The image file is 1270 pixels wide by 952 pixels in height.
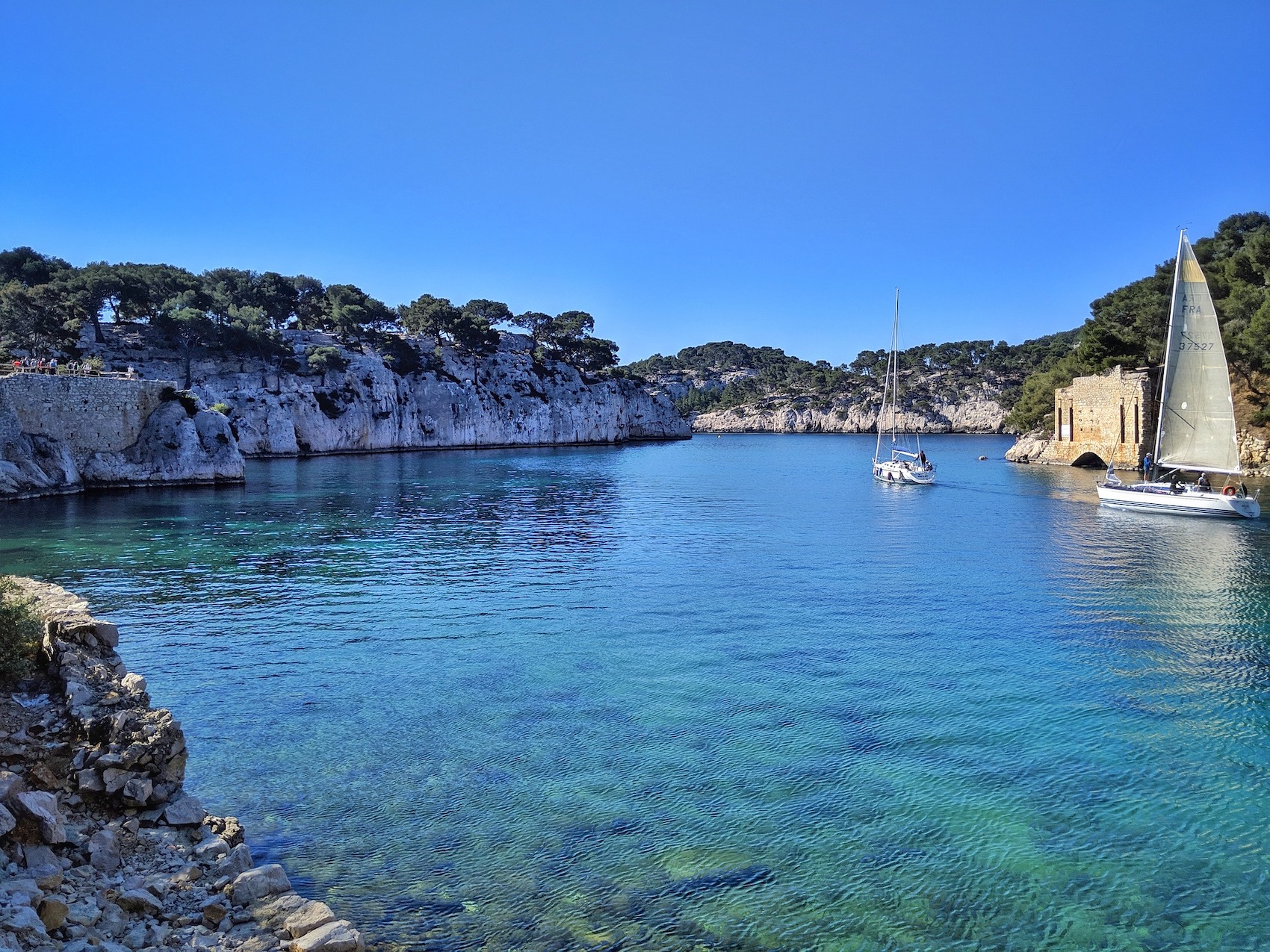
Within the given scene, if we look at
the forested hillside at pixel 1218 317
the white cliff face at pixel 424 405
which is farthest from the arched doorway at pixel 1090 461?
the white cliff face at pixel 424 405

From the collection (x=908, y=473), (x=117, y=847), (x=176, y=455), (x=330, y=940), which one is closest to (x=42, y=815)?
(x=117, y=847)

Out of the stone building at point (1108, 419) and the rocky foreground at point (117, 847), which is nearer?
the rocky foreground at point (117, 847)

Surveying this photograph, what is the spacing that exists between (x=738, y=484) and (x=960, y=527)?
2099 centimetres

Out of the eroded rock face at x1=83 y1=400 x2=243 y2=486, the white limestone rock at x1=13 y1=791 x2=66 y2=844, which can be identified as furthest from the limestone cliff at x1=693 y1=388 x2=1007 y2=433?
the white limestone rock at x1=13 y1=791 x2=66 y2=844

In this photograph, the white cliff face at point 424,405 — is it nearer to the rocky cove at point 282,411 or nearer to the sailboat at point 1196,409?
the rocky cove at point 282,411

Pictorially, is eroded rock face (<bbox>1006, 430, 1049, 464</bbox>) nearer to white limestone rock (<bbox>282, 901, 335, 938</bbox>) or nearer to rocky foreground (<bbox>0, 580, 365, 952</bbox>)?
rocky foreground (<bbox>0, 580, 365, 952</bbox>)

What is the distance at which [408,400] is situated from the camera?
8681 centimetres

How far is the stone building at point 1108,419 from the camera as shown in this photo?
51.3m

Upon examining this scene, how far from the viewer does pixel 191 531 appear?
28031 millimetres

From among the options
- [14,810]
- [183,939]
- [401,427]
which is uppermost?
[401,427]

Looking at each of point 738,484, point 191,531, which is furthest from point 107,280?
point 738,484

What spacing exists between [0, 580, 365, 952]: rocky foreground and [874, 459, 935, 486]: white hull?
156 ft

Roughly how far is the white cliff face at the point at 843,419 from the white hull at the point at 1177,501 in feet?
357

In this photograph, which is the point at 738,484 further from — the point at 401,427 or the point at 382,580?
the point at 401,427
